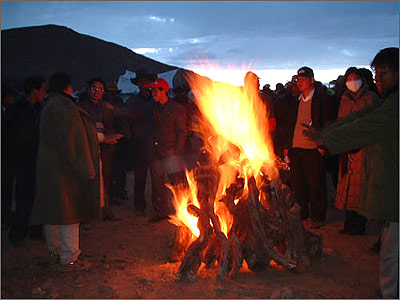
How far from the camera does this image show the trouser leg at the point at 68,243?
15.8 ft

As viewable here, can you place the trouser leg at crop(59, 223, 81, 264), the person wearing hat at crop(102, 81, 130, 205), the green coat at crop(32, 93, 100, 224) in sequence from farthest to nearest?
the person wearing hat at crop(102, 81, 130, 205), the trouser leg at crop(59, 223, 81, 264), the green coat at crop(32, 93, 100, 224)

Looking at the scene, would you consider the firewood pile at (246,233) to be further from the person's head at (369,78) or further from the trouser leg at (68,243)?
the person's head at (369,78)

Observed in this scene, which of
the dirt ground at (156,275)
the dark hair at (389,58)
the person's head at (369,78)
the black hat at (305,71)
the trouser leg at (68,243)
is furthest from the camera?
the person's head at (369,78)

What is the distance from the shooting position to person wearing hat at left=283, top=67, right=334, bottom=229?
644 cm

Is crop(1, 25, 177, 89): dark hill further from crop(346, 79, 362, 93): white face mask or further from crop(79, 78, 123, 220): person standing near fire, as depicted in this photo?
crop(346, 79, 362, 93): white face mask

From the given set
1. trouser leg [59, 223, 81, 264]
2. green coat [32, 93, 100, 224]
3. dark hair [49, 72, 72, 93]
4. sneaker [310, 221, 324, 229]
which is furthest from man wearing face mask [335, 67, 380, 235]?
dark hair [49, 72, 72, 93]

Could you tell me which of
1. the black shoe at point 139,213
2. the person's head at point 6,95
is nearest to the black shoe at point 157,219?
the black shoe at point 139,213

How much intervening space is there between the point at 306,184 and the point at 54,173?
13.8 ft

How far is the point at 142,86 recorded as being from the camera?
745 centimetres

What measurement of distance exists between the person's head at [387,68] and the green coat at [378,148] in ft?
0.51

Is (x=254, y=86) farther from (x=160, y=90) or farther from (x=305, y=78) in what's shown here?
(x=160, y=90)

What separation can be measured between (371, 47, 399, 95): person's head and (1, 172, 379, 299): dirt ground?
2120 millimetres

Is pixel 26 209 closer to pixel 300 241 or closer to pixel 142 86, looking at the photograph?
pixel 142 86

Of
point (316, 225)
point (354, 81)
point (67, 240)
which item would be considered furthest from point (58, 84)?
point (316, 225)
